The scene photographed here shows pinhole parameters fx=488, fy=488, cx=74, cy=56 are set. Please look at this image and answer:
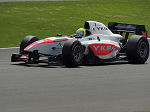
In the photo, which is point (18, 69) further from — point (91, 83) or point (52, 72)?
point (91, 83)

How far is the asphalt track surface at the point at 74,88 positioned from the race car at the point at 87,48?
0.33m

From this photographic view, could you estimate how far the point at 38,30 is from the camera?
81.4ft

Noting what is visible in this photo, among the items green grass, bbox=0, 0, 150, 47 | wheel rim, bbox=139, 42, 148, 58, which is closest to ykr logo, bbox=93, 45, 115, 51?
wheel rim, bbox=139, 42, 148, 58

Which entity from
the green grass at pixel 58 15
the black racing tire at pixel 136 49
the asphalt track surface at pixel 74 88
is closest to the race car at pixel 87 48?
the black racing tire at pixel 136 49

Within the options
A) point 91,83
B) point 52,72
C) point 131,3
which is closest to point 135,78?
point 91,83

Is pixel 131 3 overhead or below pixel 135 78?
overhead

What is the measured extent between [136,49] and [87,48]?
4.93 feet

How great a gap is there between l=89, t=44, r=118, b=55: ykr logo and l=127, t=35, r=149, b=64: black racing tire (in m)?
0.55

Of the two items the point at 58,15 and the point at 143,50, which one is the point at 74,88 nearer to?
the point at 143,50

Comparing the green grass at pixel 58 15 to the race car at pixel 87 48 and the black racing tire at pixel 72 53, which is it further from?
the black racing tire at pixel 72 53

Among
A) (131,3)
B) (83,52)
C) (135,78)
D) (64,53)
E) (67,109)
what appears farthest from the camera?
(131,3)

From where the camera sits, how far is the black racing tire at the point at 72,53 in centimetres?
1302

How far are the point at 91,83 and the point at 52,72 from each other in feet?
7.13

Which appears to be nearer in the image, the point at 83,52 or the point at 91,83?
the point at 91,83
